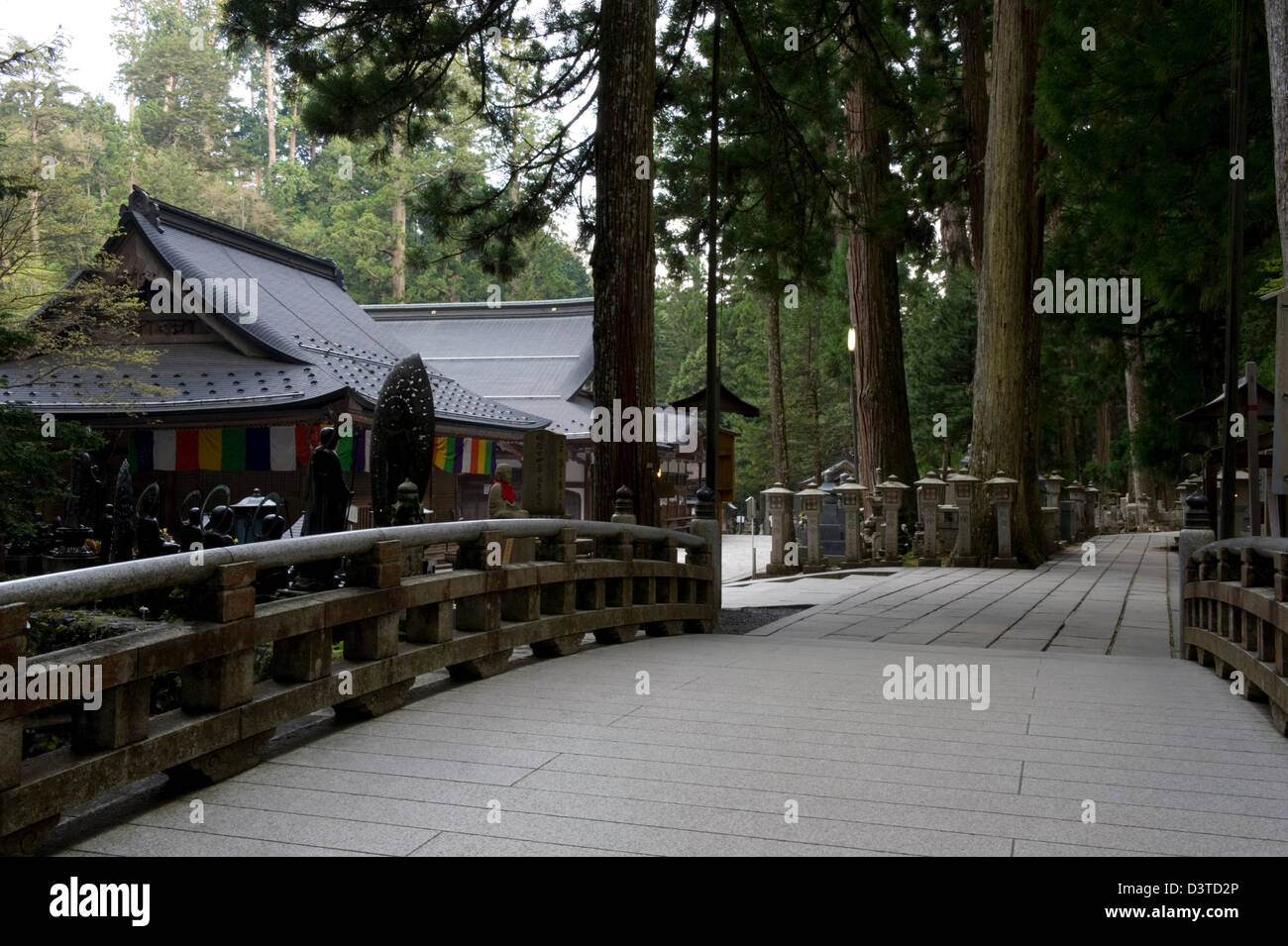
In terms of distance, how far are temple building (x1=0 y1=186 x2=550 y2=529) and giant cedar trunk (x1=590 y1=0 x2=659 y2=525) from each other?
21.5 ft

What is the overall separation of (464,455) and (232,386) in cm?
466

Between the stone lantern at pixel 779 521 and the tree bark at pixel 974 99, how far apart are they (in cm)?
648

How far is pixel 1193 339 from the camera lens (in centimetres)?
2570

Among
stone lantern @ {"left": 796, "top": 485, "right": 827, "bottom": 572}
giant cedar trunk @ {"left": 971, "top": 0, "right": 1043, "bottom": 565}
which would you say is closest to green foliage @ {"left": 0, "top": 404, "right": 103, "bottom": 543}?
stone lantern @ {"left": 796, "top": 485, "right": 827, "bottom": 572}

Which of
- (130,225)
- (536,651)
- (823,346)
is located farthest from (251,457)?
(823,346)

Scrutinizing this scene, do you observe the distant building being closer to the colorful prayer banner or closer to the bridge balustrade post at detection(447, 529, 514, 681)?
the colorful prayer banner

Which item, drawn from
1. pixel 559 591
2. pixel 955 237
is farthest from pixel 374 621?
pixel 955 237

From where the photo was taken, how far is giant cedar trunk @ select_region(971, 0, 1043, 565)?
18.0 metres

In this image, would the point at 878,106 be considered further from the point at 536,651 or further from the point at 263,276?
the point at 263,276

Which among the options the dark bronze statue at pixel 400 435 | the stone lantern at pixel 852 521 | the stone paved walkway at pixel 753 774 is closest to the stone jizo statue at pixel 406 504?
the stone paved walkway at pixel 753 774

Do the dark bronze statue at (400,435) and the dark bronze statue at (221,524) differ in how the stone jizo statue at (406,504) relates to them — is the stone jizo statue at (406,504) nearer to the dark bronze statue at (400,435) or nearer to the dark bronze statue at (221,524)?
the dark bronze statue at (400,435)

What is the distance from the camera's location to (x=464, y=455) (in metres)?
20.3

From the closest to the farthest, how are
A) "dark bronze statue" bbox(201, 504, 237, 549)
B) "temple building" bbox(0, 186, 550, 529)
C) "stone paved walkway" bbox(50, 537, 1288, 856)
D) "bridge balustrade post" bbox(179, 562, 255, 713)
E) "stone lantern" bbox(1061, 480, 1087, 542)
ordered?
"stone paved walkway" bbox(50, 537, 1288, 856), "bridge balustrade post" bbox(179, 562, 255, 713), "dark bronze statue" bbox(201, 504, 237, 549), "temple building" bbox(0, 186, 550, 529), "stone lantern" bbox(1061, 480, 1087, 542)

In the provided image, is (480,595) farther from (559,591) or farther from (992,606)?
(992,606)
